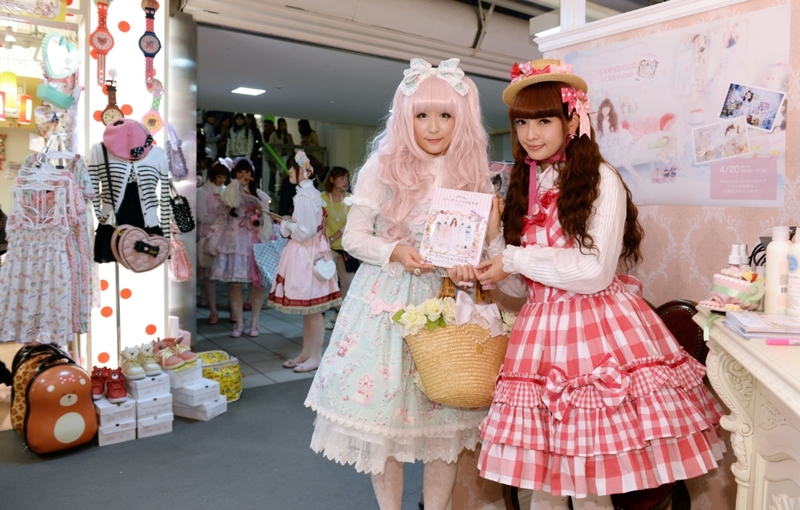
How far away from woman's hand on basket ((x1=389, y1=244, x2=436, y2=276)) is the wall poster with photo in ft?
3.33

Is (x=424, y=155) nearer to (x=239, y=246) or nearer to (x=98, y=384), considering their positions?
(x=98, y=384)

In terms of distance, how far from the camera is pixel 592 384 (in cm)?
167

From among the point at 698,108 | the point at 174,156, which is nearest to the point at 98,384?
the point at 174,156

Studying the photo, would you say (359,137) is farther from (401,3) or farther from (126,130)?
(126,130)

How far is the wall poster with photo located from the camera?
2.02 meters

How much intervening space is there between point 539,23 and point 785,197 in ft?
Answer: 6.82

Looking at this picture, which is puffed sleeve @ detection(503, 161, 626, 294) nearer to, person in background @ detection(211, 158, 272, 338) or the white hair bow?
the white hair bow

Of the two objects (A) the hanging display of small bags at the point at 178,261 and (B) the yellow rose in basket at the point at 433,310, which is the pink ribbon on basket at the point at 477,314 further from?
(A) the hanging display of small bags at the point at 178,261

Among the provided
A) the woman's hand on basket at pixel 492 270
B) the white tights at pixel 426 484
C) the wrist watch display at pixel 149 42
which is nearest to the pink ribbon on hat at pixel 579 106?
the woman's hand on basket at pixel 492 270

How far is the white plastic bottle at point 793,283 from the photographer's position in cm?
143

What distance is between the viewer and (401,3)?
209 inches

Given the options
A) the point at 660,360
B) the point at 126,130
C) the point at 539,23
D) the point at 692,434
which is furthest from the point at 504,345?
the point at 126,130

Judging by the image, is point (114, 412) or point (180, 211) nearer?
point (114, 412)

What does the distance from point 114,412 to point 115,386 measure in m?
0.15
